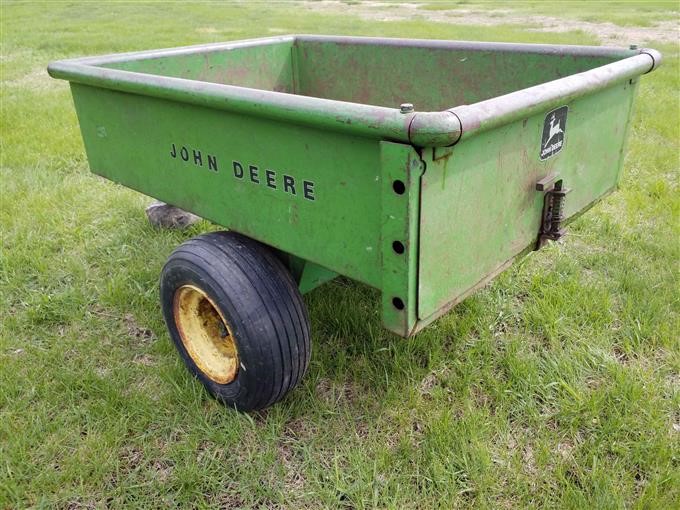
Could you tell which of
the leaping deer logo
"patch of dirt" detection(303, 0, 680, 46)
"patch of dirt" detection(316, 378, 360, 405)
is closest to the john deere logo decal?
the leaping deer logo

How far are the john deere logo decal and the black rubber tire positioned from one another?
904 millimetres

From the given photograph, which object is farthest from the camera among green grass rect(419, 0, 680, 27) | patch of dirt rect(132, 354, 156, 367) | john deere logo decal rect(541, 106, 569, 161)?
green grass rect(419, 0, 680, 27)

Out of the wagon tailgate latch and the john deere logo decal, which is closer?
the john deere logo decal

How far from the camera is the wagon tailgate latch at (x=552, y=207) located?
6.40 feet

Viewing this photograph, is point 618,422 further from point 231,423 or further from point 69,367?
point 69,367

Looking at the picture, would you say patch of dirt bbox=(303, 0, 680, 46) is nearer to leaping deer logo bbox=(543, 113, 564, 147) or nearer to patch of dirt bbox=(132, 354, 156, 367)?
leaping deer logo bbox=(543, 113, 564, 147)

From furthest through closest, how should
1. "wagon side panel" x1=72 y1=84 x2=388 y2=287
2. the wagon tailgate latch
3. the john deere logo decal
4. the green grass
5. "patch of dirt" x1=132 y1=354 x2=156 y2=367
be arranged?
1. the green grass
2. "patch of dirt" x1=132 y1=354 x2=156 y2=367
3. the wagon tailgate latch
4. the john deere logo decal
5. "wagon side panel" x1=72 y1=84 x2=388 y2=287

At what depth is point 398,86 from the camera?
3264 mm

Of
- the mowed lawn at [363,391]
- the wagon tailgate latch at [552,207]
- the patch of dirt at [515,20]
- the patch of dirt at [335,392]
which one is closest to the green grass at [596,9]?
the patch of dirt at [515,20]

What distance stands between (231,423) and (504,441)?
0.95m

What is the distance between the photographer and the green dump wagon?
155 centimetres

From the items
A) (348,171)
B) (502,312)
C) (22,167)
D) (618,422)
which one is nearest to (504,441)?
(618,422)

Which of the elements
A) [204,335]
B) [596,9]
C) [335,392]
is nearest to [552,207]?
[335,392]

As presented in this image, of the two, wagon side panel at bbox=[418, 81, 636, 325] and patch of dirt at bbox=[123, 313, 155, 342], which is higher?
wagon side panel at bbox=[418, 81, 636, 325]
